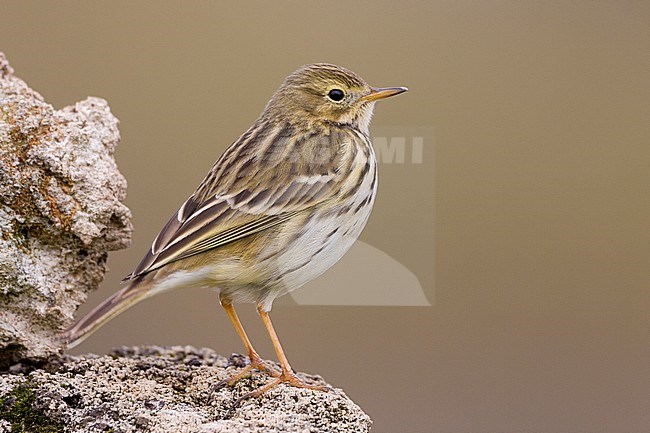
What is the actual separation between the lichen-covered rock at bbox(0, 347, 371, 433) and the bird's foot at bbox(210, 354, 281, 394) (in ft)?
0.10

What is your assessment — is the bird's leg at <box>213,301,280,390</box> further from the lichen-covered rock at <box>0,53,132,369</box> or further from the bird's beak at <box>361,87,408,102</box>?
the bird's beak at <box>361,87,408,102</box>

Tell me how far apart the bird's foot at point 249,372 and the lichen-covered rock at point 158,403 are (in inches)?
1.2

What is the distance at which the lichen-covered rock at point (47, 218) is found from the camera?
401 cm

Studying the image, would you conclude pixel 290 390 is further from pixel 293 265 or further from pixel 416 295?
pixel 416 295

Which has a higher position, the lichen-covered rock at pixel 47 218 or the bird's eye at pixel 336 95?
the bird's eye at pixel 336 95

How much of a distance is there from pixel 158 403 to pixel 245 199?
38.4 inches

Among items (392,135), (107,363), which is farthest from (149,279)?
(392,135)

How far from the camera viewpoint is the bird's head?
14.9 feet

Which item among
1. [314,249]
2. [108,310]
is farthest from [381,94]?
[108,310]

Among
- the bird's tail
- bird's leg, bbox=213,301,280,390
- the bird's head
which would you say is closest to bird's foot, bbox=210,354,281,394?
bird's leg, bbox=213,301,280,390

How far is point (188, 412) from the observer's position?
3.82 m

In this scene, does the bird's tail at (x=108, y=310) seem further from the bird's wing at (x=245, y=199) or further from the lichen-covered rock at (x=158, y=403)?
the lichen-covered rock at (x=158, y=403)

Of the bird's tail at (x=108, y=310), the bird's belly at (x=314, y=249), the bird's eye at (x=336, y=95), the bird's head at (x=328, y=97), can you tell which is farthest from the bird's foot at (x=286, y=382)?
the bird's eye at (x=336, y=95)

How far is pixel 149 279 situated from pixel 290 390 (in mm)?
808
